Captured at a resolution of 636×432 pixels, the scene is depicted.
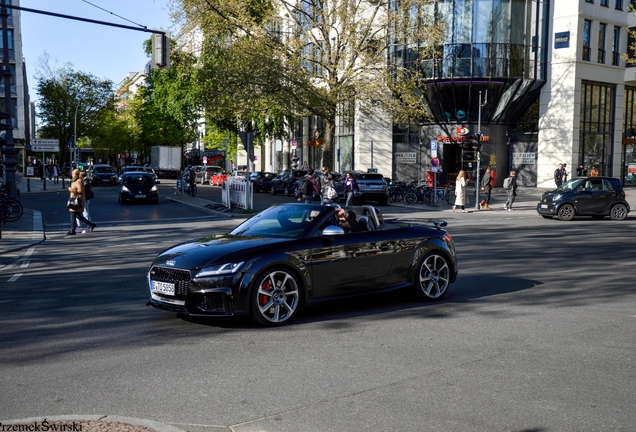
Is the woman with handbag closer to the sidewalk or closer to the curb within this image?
the sidewalk

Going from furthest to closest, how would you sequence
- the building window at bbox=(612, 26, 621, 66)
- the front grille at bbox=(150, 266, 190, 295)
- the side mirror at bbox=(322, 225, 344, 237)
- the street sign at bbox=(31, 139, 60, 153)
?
the street sign at bbox=(31, 139, 60, 153)
the building window at bbox=(612, 26, 621, 66)
the side mirror at bbox=(322, 225, 344, 237)
the front grille at bbox=(150, 266, 190, 295)

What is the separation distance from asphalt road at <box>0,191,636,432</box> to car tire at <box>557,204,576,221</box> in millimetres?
13125

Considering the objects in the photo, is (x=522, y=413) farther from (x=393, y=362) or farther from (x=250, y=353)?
(x=250, y=353)

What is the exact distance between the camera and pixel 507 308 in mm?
8594

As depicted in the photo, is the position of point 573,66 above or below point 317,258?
above

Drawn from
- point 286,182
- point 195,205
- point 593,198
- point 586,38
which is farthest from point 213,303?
point 586,38

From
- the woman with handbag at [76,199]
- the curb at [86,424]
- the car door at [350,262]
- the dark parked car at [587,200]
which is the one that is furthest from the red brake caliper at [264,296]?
the dark parked car at [587,200]

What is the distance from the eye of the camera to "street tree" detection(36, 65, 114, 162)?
2928 inches

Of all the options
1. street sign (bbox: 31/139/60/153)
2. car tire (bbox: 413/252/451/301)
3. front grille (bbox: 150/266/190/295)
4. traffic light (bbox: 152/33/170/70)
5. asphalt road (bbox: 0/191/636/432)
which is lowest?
asphalt road (bbox: 0/191/636/432)

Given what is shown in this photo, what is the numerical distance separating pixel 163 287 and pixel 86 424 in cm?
311

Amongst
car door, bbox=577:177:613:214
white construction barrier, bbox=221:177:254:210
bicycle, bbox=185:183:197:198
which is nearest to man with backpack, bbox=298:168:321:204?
white construction barrier, bbox=221:177:254:210

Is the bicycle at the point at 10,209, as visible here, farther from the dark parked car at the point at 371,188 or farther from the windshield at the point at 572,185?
the windshield at the point at 572,185

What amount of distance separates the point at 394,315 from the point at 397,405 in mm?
3253

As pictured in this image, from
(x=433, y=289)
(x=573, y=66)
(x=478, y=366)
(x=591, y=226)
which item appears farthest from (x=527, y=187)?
(x=478, y=366)
